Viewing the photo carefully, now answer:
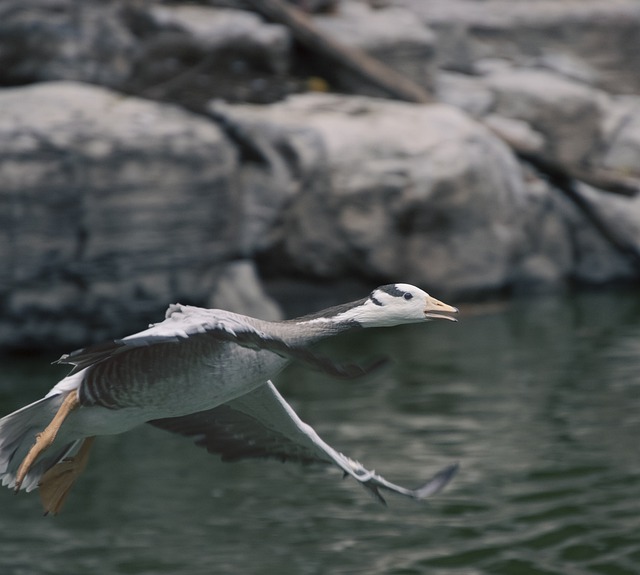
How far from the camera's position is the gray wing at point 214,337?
9.12 ft

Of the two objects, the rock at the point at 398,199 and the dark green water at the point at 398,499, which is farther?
the rock at the point at 398,199

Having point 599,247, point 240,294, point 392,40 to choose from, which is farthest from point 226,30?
point 599,247

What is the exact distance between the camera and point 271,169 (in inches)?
457

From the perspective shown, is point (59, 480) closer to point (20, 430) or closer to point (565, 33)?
point (20, 430)

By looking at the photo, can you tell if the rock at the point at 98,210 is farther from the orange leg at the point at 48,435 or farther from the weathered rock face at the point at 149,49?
the orange leg at the point at 48,435

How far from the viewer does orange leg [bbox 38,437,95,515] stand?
3633 mm

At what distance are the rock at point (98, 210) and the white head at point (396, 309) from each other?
7.13 meters

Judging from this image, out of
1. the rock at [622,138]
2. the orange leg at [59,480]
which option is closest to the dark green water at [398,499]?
the orange leg at [59,480]

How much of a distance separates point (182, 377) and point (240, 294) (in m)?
7.60

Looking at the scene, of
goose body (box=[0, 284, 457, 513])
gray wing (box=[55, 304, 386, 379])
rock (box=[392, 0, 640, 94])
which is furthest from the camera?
rock (box=[392, 0, 640, 94])

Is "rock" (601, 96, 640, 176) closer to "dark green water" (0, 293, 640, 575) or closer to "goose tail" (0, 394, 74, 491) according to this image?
"dark green water" (0, 293, 640, 575)

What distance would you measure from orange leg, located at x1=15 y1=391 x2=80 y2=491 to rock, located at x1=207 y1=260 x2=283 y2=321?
24.0 feet

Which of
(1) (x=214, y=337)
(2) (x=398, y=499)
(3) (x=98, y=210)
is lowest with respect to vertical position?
(3) (x=98, y=210)

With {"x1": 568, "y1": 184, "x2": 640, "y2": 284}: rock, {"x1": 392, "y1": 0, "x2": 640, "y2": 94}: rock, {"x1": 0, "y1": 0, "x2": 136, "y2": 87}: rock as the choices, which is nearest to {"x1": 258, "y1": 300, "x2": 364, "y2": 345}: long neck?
{"x1": 0, "y1": 0, "x2": 136, "y2": 87}: rock
